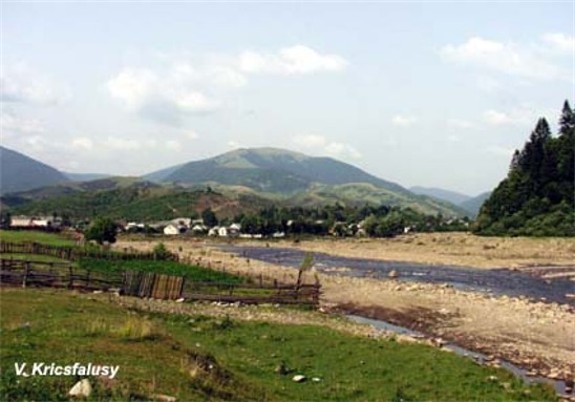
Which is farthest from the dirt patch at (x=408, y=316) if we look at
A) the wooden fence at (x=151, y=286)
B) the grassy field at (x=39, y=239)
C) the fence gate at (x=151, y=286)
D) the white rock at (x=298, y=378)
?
the grassy field at (x=39, y=239)

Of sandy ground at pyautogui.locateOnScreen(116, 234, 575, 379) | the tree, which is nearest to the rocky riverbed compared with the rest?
sandy ground at pyautogui.locateOnScreen(116, 234, 575, 379)

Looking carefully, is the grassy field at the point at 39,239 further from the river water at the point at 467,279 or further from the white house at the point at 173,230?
the white house at the point at 173,230

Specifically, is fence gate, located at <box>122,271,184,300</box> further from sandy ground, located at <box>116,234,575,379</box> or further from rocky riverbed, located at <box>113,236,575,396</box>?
rocky riverbed, located at <box>113,236,575,396</box>

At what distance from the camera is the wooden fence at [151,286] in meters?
44.0

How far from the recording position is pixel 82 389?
43.4 feet

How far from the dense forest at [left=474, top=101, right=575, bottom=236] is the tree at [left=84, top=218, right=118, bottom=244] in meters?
Result: 65.6

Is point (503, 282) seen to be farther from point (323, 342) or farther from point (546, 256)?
point (323, 342)

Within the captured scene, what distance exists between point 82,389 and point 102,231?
2919 inches

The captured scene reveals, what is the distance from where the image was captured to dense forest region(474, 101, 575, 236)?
108000mm

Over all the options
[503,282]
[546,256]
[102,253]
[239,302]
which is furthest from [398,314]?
[546,256]

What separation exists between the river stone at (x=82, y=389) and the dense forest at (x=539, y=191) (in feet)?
327

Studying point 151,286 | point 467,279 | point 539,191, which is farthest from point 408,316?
point 539,191

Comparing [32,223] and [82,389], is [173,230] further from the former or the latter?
[82,389]

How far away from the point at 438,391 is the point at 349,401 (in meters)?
3.66
